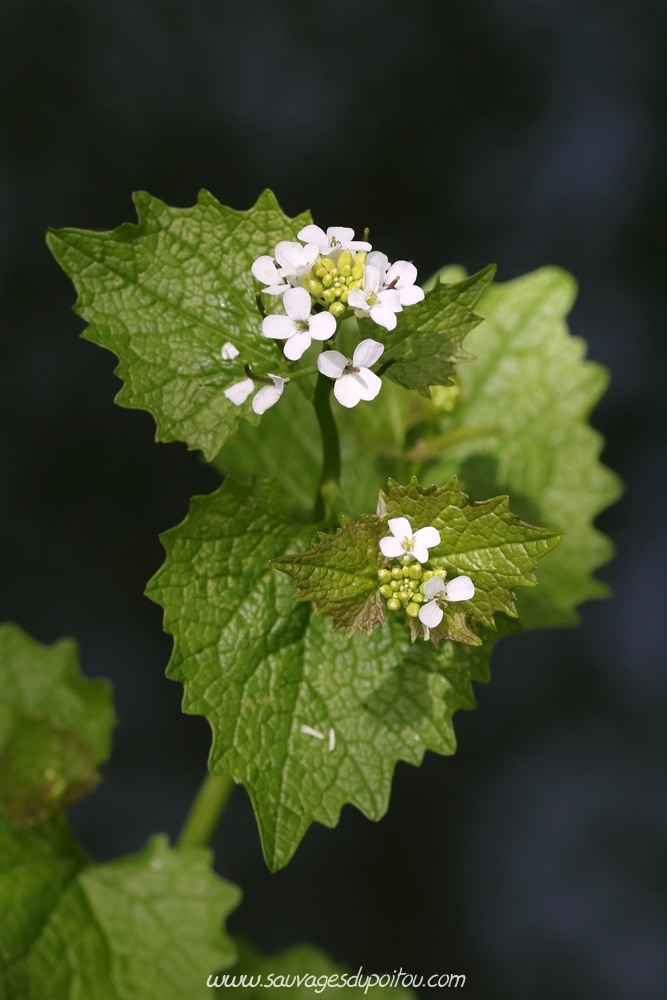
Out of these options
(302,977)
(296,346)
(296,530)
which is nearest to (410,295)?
(296,346)

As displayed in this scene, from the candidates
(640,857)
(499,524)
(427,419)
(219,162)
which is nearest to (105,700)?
(427,419)

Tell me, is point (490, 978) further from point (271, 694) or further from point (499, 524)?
point (499, 524)

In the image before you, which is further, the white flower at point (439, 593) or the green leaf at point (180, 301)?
the green leaf at point (180, 301)

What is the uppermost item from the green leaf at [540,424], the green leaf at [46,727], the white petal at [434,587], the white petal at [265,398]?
the green leaf at [540,424]

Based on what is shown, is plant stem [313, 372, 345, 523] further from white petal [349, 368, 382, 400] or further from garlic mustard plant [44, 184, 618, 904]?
white petal [349, 368, 382, 400]

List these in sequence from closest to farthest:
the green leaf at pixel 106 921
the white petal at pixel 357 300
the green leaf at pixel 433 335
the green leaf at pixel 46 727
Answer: the white petal at pixel 357 300
the green leaf at pixel 433 335
the green leaf at pixel 106 921
the green leaf at pixel 46 727

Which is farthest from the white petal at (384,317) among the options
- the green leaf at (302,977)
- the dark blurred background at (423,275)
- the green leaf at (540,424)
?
the green leaf at (302,977)

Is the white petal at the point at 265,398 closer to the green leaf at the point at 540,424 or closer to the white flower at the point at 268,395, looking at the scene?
the white flower at the point at 268,395

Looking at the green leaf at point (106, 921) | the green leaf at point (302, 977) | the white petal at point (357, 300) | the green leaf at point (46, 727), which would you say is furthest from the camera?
the green leaf at point (302, 977)
